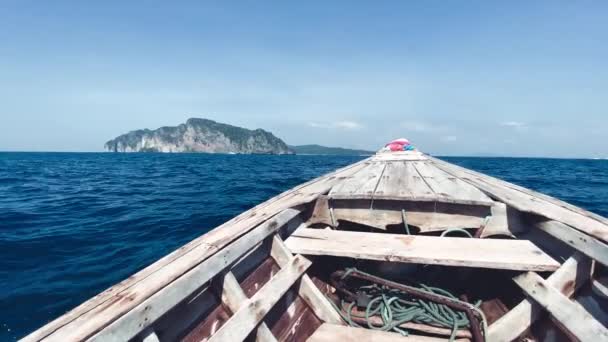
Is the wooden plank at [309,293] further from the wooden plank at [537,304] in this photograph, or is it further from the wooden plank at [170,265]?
the wooden plank at [537,304]

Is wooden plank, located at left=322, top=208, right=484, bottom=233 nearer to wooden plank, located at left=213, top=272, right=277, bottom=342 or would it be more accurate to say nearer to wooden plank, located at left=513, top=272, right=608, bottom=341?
wooden plank, located at left=513, top=272, right=608, bottom=341

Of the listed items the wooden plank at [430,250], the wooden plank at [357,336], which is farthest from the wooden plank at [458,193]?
the wooden plank at [357,336]

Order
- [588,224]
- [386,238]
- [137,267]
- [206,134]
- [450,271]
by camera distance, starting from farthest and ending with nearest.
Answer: [206,134] → [137,267] → [450,271] → [386,238] → [588,224]

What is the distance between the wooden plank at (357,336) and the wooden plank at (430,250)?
1.77 feet

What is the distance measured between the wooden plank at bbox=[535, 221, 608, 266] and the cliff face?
188718 millimetres

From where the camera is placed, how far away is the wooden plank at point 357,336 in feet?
6.64

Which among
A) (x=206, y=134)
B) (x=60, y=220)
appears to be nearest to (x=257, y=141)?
(x=206, y=134)

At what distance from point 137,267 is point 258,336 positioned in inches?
140

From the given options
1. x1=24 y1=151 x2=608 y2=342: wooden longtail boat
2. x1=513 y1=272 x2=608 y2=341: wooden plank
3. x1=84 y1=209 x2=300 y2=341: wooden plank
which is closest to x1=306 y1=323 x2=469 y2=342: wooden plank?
x1=24 y1=151 x2=608 y2=342: wooden longtail boat

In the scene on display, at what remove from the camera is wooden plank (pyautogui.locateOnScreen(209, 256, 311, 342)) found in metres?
1.56

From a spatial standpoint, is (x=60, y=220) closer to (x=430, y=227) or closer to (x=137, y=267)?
(x=137, y=267)

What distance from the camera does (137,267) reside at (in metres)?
4.41

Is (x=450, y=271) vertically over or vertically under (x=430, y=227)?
under

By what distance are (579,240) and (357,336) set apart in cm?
171
